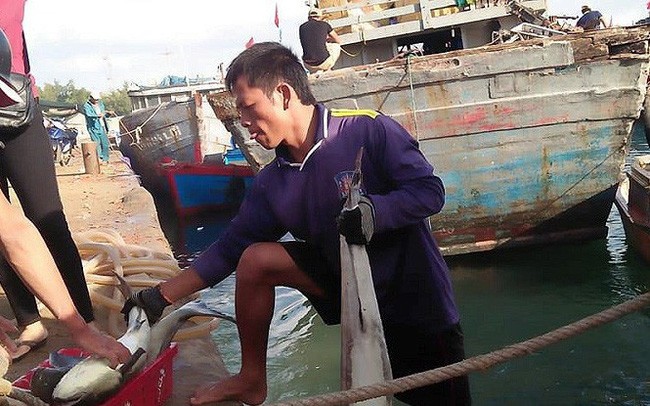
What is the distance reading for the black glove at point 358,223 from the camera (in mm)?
2186

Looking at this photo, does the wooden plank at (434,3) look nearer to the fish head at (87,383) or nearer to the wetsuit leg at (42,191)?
the wetsuit leg at (42,191)

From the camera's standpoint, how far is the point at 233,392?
9.23ft

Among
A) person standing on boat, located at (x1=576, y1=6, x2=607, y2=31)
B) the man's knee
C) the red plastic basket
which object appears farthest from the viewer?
person standing on boat, located at (x1=576, y1=6, x2=607, y2=31)

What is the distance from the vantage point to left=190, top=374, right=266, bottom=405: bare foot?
280 cm

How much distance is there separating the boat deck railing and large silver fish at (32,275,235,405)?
719 centimetres

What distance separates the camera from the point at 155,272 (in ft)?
14.5

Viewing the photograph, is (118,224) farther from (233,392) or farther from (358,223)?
(358,223)

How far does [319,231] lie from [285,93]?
1.80 feet

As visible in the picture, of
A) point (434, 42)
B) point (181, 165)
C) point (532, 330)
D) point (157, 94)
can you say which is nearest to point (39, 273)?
point (532, 330)

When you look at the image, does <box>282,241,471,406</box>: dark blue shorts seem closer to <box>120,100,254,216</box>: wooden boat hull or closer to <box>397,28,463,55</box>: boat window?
<box>397,28,463,55</box>: boat window

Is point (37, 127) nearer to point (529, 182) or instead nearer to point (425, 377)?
point (425, 377)

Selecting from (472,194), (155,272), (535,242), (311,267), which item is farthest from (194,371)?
(535,242)

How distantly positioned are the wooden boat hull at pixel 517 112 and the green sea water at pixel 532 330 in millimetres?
740

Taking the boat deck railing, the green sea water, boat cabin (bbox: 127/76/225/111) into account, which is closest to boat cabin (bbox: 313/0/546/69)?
the boat deck railing
